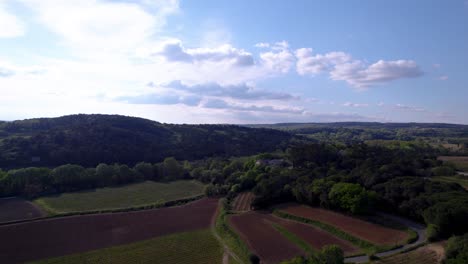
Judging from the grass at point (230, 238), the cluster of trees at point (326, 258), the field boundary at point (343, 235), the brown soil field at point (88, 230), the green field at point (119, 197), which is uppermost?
the cluster of trees at point (326, 258)

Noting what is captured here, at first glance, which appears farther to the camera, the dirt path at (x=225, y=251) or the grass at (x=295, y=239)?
A: the grass at (x=295, y=239)

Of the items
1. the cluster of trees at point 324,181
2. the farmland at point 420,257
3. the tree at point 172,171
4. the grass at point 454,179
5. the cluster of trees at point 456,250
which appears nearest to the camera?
the cluster of trees at point 456,250

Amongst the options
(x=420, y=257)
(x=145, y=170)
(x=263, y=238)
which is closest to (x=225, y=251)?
(x=263, y=238)

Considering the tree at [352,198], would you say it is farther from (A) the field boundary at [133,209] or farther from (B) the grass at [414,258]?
(A) the field boundary at [133,209]

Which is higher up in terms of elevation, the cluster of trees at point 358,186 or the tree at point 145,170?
the cluster of trees at point 358,186

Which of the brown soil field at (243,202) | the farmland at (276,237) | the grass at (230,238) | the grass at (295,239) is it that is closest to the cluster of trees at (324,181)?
the brown soil field at (243,202)

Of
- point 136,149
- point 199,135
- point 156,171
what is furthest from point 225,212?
point 199,135

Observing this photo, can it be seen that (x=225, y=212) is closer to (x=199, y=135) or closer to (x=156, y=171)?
(x=156, y=171)
